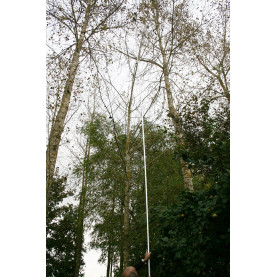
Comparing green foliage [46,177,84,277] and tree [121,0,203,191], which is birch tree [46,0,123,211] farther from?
green foliage [46,177,84,277]

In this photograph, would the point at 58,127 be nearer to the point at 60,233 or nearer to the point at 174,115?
the point at 174,115

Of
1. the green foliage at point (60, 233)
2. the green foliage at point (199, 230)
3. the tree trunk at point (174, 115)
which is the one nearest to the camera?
the green foliage at point (199, 230)

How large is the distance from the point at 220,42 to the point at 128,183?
4.80 metres

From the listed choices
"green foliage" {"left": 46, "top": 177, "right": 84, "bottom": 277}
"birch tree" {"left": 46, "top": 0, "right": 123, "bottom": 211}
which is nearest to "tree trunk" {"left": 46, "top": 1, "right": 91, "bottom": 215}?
"birch tree" {"left": 46, "top": 0, "right": 123, "bottom": 211}

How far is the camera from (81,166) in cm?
873

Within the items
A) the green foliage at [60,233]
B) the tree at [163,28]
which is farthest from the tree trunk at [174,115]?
the green foliage at [60,233]

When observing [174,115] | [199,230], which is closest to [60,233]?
[174,115]

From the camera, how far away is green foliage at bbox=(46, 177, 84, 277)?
30.2 ft

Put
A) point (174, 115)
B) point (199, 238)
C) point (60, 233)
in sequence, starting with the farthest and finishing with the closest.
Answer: point (60, 233)
point (174, 115)
point (199, 238)

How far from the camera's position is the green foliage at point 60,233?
30.2 feet

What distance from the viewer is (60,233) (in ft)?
31.7

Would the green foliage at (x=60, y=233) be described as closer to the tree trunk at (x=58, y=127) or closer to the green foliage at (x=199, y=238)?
the tree trunk at (x=58, y=127)
